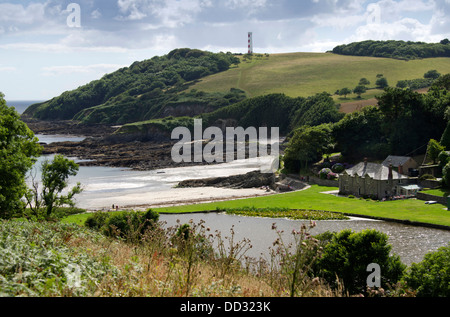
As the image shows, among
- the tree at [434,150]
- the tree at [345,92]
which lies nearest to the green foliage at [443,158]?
the tree at [434,150]

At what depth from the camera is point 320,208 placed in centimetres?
5016

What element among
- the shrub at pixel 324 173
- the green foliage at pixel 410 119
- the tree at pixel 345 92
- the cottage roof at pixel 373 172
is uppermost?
the tree at pixel 345 92

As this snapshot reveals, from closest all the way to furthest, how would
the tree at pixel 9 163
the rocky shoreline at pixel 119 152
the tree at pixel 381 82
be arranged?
1. the tree at pixel 9 163
2. the rocky shoreline at pixel 119 152
3. the tree at pixel 381 82

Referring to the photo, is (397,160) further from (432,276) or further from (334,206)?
(432,276)

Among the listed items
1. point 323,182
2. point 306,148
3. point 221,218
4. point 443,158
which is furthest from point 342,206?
point 306,148

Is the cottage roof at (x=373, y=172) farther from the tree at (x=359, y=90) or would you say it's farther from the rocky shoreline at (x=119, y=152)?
the tree at (x=359, y=90)

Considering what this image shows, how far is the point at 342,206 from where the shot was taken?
50.6 metres

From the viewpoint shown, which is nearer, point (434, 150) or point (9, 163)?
point (9, 163)

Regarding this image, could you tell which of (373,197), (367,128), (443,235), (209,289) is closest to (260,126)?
(367,128)

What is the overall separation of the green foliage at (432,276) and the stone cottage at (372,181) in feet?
122

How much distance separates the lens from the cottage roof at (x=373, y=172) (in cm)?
5609

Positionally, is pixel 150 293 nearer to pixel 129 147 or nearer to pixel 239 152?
pixel 239 152

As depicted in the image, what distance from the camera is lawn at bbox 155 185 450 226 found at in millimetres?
43553

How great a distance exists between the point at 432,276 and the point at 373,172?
41171 mm
